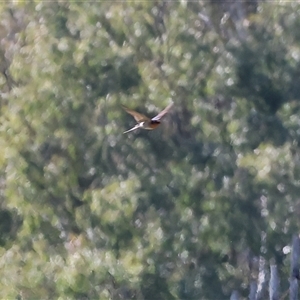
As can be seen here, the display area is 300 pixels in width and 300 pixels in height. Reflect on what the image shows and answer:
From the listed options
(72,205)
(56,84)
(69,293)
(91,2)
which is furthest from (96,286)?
(91,2)

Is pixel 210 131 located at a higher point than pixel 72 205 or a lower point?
higher

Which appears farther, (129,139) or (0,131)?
(0,131)

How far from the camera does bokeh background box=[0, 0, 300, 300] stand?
9.02 meters

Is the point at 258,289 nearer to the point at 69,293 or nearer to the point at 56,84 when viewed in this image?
the point at 69,293

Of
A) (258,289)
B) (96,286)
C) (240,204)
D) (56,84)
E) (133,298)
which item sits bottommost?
(258,289)

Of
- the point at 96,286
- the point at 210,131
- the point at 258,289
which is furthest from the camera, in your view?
the point at 258,289

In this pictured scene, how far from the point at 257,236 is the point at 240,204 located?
1.64 feet

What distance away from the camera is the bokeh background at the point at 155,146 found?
9.02 metres

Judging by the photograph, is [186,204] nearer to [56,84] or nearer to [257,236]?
[257,236]

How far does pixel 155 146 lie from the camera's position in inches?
389

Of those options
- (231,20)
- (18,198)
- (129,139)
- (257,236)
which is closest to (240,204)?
(257,236)

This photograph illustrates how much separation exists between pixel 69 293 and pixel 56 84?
8.76 feet

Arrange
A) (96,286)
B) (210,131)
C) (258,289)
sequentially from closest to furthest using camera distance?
(210,131)
(96,286)
(258,289)

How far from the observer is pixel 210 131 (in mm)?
9352
